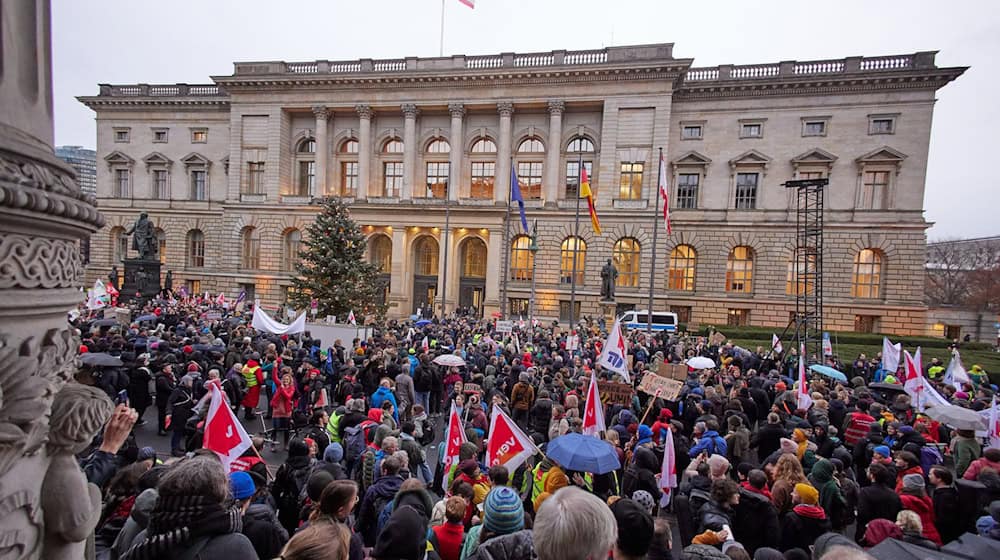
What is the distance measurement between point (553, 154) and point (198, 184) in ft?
105

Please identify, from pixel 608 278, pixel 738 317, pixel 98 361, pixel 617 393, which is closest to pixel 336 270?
pixel 608 278

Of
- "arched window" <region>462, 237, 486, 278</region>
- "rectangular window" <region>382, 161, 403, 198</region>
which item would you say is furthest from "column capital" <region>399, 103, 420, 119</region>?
"arched window" <region>462, 237, 486, 278</region>

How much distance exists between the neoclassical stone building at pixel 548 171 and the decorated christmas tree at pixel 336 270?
1127cm

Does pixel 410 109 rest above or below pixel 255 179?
above

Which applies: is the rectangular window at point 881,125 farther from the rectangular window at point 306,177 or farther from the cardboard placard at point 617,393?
the rectangular window at point 306,177

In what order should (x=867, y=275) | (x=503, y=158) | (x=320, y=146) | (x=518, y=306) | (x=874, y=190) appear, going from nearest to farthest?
(x=874, y=190)
(x=867, y=275)
(x=503, y=158)
(x=518, y=306)
(x=320, y=146)

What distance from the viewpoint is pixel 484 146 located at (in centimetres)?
3881

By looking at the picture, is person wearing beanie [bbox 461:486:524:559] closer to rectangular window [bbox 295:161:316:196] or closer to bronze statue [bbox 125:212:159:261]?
bronze statue [bbox 125:212:159:261]

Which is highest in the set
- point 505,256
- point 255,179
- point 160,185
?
point 255,179

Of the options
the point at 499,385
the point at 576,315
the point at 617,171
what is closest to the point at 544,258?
the point at 576,315

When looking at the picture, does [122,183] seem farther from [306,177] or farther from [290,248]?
[290,248]

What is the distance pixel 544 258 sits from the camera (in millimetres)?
36156

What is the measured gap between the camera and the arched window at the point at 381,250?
39781 millimetres

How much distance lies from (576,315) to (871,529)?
103 feet
